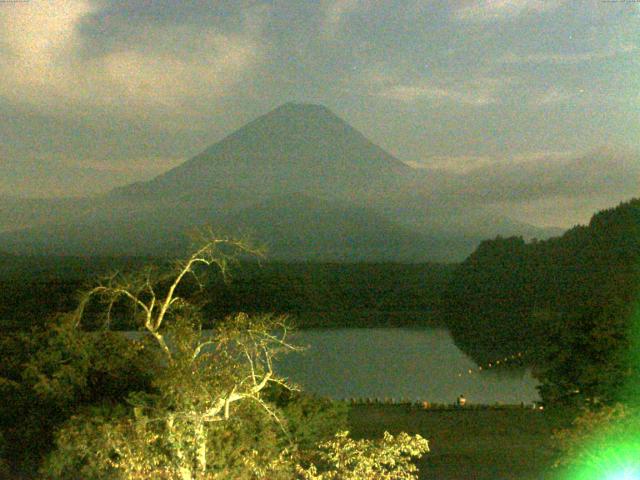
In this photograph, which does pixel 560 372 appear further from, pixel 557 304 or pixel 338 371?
pixel 557 304

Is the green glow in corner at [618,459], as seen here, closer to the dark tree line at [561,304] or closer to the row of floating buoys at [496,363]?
the dark tree line at [561,304]

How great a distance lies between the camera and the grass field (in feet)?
38.2

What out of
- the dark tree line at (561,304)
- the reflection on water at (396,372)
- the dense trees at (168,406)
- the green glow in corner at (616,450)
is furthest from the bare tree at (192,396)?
the reflection on water at (396,372)

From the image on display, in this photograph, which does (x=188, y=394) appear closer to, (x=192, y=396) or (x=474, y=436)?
(x=192, y=396)

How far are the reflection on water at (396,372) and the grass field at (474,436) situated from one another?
484 centimetres

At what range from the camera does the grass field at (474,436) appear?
458 inches

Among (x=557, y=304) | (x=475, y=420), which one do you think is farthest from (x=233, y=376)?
(x=557, y=304)

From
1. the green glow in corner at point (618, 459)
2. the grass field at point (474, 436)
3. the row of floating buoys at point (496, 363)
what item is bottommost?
the row of floating buoys at point (496, 363)

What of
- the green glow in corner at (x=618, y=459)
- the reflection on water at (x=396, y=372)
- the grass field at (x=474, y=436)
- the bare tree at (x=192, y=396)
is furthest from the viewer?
the reflection on water at (x=396, y=372)

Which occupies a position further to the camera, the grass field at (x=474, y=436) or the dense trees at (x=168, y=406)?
the grass field at (x=474, y=436)

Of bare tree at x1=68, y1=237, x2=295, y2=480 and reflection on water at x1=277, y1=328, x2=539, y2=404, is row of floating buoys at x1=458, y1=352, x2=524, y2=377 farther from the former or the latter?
bare tree at x1=68, y1=237, x2=295, y2=480

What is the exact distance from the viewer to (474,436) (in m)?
14.4

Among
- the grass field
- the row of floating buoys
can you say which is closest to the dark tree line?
the row of floating buoys

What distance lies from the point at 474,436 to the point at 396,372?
64.2 ft
